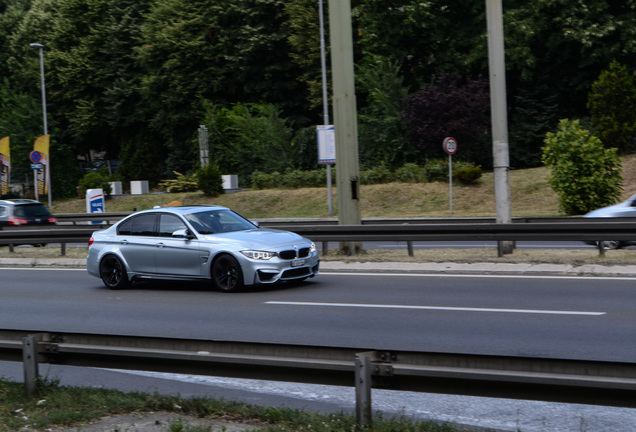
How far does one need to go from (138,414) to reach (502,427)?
8.84ft

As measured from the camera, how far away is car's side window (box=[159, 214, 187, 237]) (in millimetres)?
14172

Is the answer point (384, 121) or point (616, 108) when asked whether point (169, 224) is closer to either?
point (616, 108)

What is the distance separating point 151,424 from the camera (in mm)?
5867

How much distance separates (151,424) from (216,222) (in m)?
8.51

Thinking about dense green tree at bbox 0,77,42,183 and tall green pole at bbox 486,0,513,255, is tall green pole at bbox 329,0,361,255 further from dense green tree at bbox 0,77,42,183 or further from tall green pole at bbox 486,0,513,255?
dense green tree at bbox 0,77,42,183

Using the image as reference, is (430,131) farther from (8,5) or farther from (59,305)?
(8,5)

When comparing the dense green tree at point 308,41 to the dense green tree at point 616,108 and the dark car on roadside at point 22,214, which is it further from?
the dark car on roadside at point 22,214

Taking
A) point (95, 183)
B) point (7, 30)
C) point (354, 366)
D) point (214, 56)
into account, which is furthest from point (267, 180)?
point (354, 366)

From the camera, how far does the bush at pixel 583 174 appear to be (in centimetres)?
2962

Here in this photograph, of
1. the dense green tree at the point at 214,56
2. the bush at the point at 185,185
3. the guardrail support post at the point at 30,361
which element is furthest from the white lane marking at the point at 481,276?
the dense green tree at the point at 214,56

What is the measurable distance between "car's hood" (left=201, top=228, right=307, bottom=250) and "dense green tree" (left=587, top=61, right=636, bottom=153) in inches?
1049

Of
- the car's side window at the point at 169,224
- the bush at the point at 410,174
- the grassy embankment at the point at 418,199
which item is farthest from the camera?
the bush at the point at 410,174

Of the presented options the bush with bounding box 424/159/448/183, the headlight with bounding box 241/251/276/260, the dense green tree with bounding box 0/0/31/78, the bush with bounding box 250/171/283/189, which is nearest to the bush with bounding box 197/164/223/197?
the bush with bounding box 250/171/283/189

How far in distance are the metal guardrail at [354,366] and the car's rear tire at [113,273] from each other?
27.3 feet
